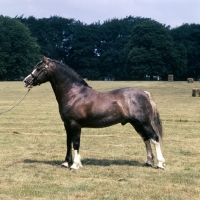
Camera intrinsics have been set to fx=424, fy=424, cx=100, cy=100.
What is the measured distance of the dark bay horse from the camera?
36.1 feet

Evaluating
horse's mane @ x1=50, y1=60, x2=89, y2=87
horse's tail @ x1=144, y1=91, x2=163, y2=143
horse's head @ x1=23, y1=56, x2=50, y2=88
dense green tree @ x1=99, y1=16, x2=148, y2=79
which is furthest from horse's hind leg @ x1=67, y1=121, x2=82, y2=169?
dense green tree @ x1=99, y1=16, x2=148, y2=79

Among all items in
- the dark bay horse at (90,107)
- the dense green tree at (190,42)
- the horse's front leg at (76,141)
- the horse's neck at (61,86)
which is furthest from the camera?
the dense green tree at (190,42)

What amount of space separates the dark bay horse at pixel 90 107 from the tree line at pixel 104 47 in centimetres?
7712

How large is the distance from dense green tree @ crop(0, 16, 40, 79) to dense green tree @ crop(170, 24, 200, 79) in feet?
112

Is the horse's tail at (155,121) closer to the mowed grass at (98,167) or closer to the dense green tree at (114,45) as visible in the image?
the mowed grass at (98,167)

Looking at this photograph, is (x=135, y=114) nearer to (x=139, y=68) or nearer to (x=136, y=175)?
(x=136, y=175)

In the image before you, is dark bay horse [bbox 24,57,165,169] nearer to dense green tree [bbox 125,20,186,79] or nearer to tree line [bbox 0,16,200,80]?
tree line [bbox 0,16,200,80]

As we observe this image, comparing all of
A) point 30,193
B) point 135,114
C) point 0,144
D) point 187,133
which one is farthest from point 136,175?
point 187,133

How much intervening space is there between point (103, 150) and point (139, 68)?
76.1 metres

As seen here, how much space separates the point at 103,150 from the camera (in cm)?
1364

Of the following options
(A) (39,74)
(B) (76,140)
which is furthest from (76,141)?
(A) (39,74)

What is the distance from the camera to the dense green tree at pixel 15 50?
88.4 metres

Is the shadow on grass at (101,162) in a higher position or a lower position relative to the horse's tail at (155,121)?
lower

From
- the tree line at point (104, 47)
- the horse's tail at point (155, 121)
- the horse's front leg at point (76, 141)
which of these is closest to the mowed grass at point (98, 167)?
the horse's front leg at point (76, 141)
